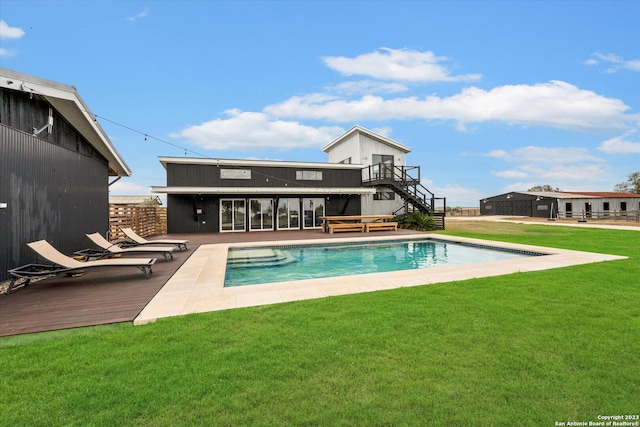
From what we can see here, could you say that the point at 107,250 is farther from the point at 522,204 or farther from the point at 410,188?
the point at 522,204

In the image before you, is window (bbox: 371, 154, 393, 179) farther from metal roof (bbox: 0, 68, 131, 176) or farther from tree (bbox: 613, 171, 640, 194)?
tree (bbox: 613, 171, 640, 194)

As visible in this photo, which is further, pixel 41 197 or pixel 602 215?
pixel 602 215

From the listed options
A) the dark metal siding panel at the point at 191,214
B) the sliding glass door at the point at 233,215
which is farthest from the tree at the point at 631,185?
the dark metal siding panel at the point at 191,214

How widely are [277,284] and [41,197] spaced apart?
578 centimetres

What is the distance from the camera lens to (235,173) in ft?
58.3

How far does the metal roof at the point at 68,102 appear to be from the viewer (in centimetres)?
642

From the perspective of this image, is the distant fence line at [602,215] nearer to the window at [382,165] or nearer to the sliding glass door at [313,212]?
the window at [382,165]

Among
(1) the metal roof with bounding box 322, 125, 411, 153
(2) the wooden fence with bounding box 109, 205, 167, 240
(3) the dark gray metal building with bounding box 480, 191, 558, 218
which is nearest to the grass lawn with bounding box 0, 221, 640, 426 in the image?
(2) the wooden fence with bounding box 109, 205, 167, 240

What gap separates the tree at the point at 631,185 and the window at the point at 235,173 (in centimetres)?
6317

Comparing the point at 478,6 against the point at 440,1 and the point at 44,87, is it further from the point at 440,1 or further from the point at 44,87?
the point at 44,87

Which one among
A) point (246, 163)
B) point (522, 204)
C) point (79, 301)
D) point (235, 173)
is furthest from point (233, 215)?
point (522, 204)

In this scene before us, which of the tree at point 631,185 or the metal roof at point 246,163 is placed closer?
the metal roof at point 246,163

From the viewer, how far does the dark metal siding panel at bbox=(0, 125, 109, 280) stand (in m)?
5.67

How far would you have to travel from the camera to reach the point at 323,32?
1875 centimetres
